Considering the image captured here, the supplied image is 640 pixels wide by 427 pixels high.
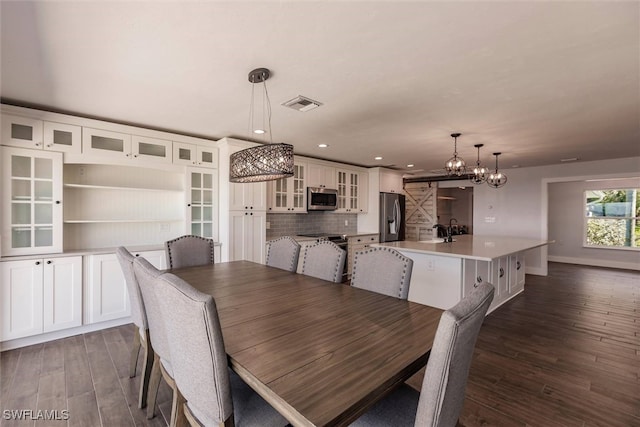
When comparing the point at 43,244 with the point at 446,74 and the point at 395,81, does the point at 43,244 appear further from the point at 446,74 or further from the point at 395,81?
the point at 446,74

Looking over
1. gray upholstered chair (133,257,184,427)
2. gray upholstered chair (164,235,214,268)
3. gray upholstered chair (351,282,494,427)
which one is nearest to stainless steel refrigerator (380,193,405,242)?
gray upholstered chair (164,235,214,268)

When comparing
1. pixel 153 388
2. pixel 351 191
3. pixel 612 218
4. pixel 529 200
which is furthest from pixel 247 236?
pixel 612 218

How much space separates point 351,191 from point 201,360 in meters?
5.27

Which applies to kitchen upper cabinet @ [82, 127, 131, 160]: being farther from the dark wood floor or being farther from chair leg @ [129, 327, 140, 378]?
chair leg @ [129, 327, 140, 378]

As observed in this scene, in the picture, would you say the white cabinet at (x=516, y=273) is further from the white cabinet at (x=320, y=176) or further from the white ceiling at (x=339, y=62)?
the white cabinet at (x=320, y=176)

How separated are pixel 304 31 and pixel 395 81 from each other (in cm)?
91

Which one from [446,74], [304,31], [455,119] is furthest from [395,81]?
[455,119]

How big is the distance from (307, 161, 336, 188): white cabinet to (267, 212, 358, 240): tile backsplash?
0.67 metres

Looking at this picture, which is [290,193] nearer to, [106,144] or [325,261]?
[106,144]

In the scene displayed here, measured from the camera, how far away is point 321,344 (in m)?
1.22

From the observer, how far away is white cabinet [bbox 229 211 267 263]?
157 inches

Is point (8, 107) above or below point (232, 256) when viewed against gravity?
above

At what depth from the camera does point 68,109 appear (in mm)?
2912

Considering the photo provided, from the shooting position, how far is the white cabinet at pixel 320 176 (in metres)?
5.28
